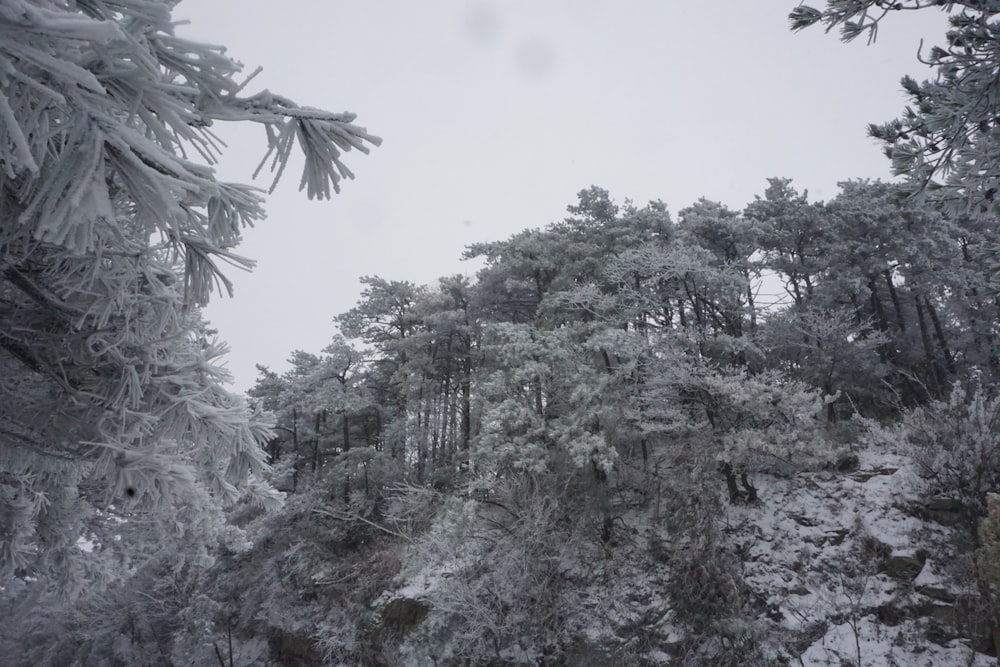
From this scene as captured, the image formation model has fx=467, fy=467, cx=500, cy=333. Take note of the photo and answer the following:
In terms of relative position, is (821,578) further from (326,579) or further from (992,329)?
(992,329)

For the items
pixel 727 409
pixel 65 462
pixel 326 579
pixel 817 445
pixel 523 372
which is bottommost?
pixel 326 579

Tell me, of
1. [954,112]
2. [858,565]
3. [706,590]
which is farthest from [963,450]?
[954,112]

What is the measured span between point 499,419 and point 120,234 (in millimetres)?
9812

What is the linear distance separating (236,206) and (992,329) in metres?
24.0

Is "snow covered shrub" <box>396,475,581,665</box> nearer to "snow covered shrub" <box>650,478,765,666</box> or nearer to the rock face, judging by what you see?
"snow covered shrub" <box>650,478,765,666</box>

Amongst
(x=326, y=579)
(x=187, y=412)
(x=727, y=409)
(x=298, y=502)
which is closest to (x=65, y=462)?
(x=187, y=412)

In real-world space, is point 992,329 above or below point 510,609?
above

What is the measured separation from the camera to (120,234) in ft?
5.92

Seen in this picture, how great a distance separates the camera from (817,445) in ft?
30.5

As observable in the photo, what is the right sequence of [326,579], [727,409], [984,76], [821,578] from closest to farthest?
[984,76] < [821,578] < [727,409] < [326,579]

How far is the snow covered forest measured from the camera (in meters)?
1.96

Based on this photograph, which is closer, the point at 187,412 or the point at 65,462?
the point at 187,412

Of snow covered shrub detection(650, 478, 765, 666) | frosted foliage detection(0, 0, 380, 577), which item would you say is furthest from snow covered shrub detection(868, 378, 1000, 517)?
frosted foliage detection(0, 0, 380, 577)

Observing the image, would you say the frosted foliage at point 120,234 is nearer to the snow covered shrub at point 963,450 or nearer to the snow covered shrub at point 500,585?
the snow covered shrub at point 500,585
